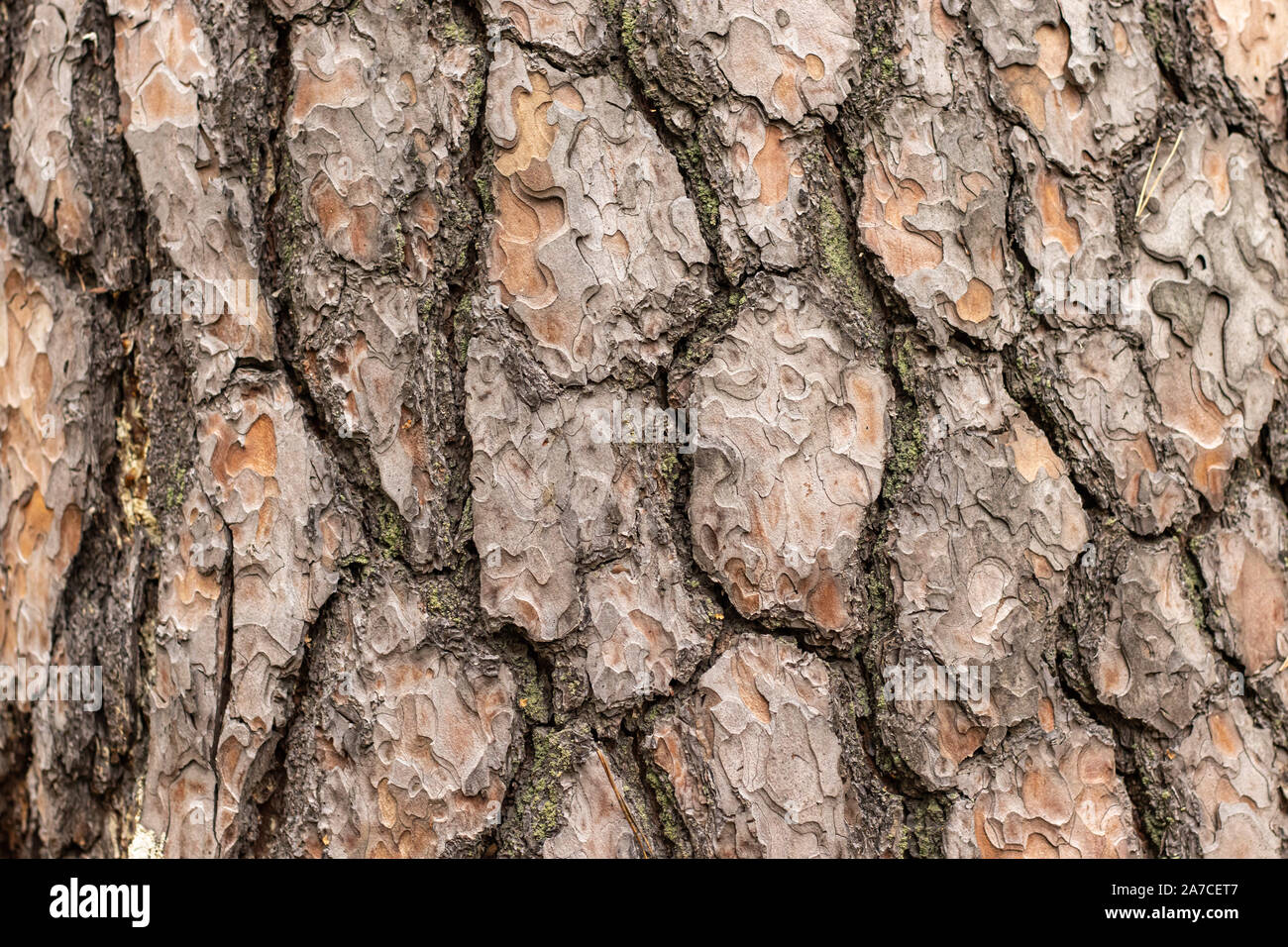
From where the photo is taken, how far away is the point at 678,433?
94cm

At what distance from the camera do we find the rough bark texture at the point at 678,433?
3.08ft

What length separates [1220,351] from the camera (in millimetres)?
1012

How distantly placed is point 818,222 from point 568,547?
449mm

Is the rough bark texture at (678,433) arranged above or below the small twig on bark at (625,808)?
above

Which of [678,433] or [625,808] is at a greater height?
[678,433]

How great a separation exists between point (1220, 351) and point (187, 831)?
1.32 metres

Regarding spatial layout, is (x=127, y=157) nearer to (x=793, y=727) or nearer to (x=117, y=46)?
(x=117, y=46)

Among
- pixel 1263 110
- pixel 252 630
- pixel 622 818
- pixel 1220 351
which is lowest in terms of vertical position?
pixel 622 818

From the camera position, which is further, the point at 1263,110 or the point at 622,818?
the point at 1263,110

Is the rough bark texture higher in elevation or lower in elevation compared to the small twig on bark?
higher

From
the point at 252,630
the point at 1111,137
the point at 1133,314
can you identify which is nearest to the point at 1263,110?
the point at 1111,137

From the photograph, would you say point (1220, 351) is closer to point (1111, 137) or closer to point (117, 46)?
point (1111, 137)

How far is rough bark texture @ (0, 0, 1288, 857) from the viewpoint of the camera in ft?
3.08

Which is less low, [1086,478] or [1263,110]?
[1263,110]
